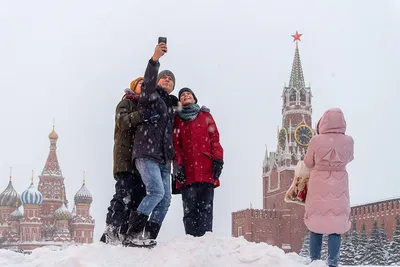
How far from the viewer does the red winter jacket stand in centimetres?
437

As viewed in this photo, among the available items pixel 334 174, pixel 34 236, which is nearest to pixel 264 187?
pixel 34 236

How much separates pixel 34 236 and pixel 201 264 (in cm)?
4444

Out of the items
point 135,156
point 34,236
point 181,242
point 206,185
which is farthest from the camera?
point 34,236

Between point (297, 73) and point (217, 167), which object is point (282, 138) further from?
point (217, 167)

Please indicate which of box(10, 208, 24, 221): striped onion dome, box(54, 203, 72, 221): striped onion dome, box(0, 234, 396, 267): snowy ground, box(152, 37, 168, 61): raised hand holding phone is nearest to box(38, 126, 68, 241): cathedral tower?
box(54, 203, 72, 221): striped onion dome

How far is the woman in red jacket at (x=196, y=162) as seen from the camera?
4.35 meters

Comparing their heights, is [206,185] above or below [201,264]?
above

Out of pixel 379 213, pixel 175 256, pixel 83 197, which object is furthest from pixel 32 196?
pixel 175 256

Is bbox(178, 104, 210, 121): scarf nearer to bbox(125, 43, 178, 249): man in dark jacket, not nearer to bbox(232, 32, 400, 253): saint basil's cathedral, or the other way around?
bbox(125, 43, 178, 249): man in dark jacket

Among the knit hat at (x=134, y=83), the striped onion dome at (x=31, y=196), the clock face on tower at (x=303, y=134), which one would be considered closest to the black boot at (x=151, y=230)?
the knit hat at (x=134, y=83)

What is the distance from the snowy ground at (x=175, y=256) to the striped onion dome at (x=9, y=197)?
46.6m

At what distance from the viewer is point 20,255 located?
4020 mm

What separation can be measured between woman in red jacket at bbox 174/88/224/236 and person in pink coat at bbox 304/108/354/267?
29.9 inches

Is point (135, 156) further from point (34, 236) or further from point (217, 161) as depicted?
point (34, 236)
